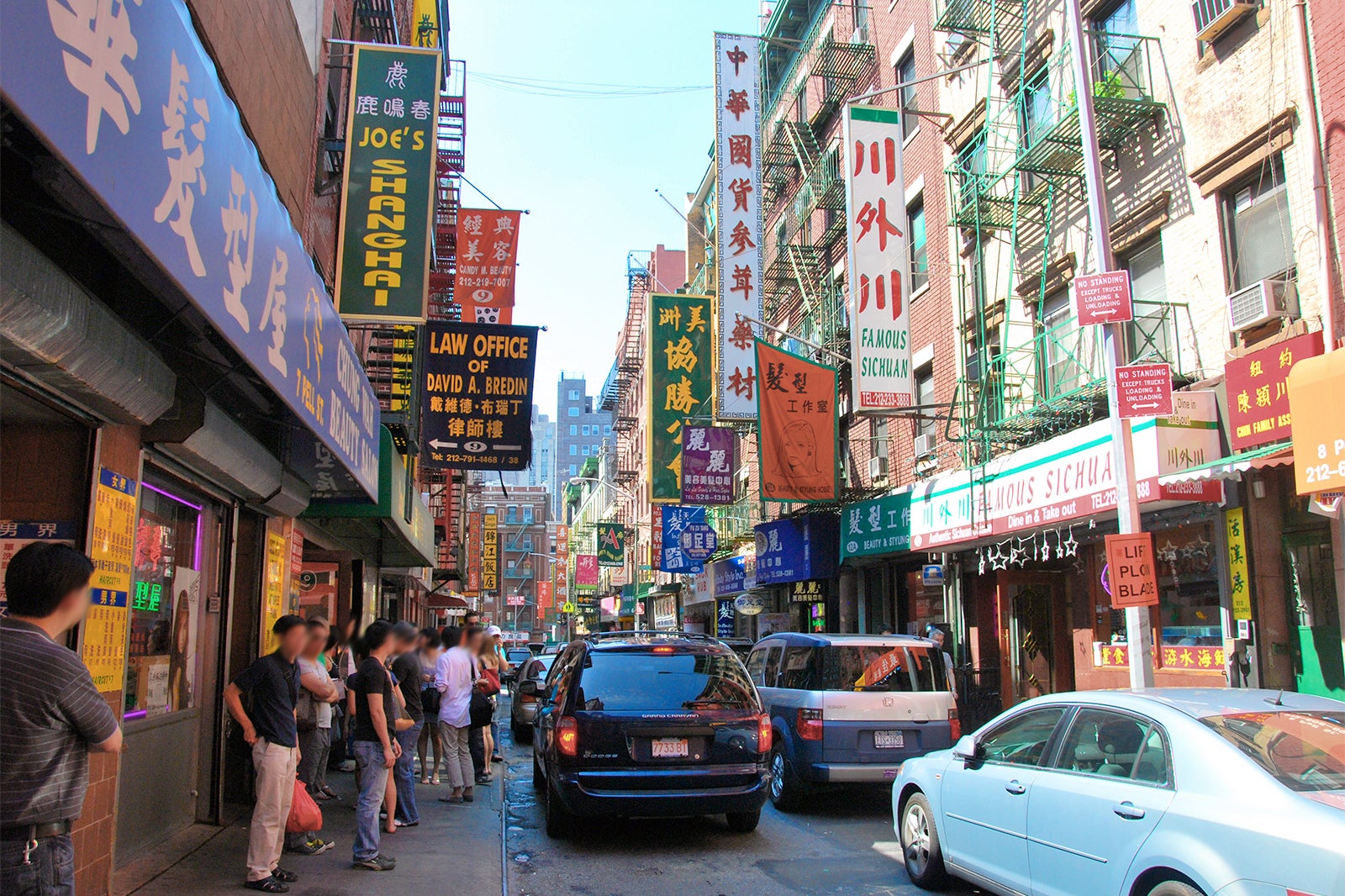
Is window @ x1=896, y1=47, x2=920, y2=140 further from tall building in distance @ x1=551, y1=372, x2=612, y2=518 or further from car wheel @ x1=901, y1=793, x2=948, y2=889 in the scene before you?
tall building in distance @ x1=551, y1=372, x2=612, y2=518

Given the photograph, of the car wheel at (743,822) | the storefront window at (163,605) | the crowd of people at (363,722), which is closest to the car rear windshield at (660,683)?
the car wheel at (743,822)

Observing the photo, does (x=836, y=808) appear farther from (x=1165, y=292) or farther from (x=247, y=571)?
(x=1165, y=292)

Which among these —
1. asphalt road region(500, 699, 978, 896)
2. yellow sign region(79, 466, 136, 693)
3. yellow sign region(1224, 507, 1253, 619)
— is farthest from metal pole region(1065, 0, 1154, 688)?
yellow sign region(79, 466, 136, 693)

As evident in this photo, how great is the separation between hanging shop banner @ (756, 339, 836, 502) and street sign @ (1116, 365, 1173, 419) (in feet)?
30.5

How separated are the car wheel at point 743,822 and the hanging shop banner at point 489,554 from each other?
37.4m

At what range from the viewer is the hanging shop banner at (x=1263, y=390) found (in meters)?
9.65

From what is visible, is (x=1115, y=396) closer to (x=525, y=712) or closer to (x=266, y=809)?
(x=266, y=809)

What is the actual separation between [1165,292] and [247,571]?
11695mm

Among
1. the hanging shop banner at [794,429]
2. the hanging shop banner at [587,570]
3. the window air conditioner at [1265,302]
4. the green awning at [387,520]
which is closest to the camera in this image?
the window air conditioner at [1265,302]

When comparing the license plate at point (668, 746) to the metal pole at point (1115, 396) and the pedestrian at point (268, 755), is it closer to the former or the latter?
the pedestrian at point (268, 755)

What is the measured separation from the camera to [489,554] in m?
47.3

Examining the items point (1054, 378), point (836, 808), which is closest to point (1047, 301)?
point (1054, 378)

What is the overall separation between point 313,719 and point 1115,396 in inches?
332

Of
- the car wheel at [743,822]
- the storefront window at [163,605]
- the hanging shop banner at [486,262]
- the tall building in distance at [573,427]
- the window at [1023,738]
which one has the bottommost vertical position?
the car wheel at [743,822]
